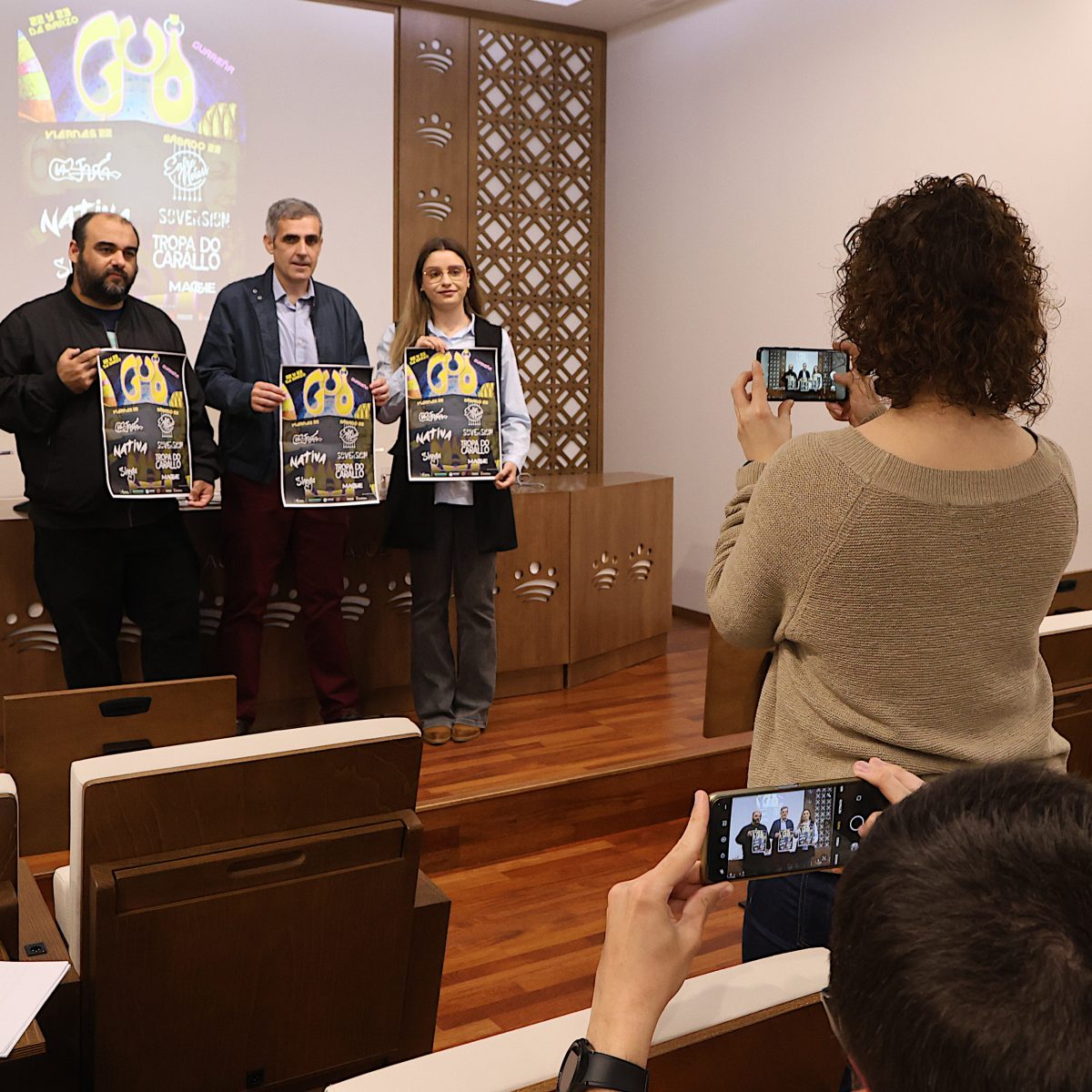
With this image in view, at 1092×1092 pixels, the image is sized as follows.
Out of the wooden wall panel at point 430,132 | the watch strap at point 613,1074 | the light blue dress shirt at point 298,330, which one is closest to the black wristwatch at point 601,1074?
the watch strap at point 613,1074

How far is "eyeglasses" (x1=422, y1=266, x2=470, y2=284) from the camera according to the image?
3898 mm

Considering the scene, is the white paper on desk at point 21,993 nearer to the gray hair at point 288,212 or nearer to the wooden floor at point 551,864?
the wooden floor at point 551,864

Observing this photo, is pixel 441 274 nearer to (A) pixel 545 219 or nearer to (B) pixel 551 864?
(B) pixel 551 864

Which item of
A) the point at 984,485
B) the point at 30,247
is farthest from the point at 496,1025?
the point at 30,247

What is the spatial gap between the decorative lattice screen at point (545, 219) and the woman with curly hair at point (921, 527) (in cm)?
530

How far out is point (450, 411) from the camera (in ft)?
12.7

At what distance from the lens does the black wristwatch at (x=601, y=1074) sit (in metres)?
0.77

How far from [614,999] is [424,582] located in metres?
3.34

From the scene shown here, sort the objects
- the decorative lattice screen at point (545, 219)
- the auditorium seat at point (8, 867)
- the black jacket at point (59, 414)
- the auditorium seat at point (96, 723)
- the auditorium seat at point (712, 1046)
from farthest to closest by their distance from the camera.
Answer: the decorative lattice screen at point (545, 219) < the black jacket at point (59, 414) < the auditorium seat at point (96, 723) < the auditorium seat at point (8, 867) < the auditorium seat at point (712, 1046)

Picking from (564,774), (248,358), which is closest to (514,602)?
(564,774)

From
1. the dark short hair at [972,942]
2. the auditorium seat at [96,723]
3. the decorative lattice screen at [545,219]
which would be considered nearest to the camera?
the dark short hair at [972,942]

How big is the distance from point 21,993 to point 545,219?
5.92m

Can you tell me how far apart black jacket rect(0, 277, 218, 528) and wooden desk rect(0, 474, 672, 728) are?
1.18 feet

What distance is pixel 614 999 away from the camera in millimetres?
807
